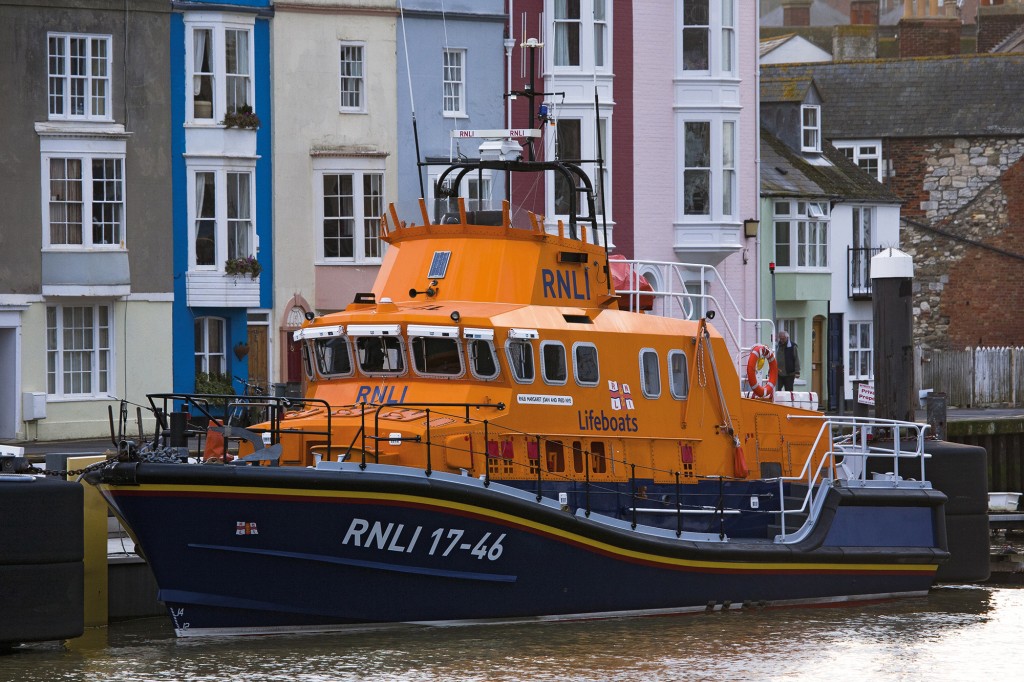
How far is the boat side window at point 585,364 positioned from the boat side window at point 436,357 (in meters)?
1.14

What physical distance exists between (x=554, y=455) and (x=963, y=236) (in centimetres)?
2890

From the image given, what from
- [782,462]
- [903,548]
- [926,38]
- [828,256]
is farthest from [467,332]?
[926,38]

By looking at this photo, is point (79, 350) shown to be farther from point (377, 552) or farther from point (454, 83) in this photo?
point (377, 552)

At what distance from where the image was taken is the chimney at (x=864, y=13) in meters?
54.9

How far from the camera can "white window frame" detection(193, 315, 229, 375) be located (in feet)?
95.1

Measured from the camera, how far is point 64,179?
90.6ft

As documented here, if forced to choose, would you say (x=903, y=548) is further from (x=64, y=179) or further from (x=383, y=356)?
(x=64, y=179)

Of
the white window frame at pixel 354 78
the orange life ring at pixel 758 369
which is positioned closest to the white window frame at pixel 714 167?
the white window frame at pixel 354 78

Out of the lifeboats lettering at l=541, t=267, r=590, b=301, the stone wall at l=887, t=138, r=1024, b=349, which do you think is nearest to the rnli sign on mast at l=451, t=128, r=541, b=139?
the lifeboats lettering at l=541, t=267, r=590, b=301

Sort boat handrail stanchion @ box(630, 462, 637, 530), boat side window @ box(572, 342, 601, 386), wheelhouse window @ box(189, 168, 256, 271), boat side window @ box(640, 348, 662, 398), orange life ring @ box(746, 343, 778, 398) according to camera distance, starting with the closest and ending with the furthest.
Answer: boat handrail stanchion @ box(630, 462, 637, 530) → boat side window @ box(572, 342, 601, 386) → boat side window @ box(640, 348, 662, 398) → orange life ring @ box(746, 343, 778, 398) → wheelhouse window @ box(189, 168, 256, 271)

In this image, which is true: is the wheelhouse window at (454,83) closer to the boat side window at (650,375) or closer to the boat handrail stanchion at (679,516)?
the boat side window at (650,375)

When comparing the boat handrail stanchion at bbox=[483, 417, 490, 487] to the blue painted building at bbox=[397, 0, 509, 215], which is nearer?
the boat handrail stanchion at bbox=[483, 417, 490, 487]

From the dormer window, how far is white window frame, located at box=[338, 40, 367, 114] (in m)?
12.2

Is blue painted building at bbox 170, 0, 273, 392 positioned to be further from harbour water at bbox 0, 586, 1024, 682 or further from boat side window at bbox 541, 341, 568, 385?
boat side window at bbox 541, 341, 568, 385
